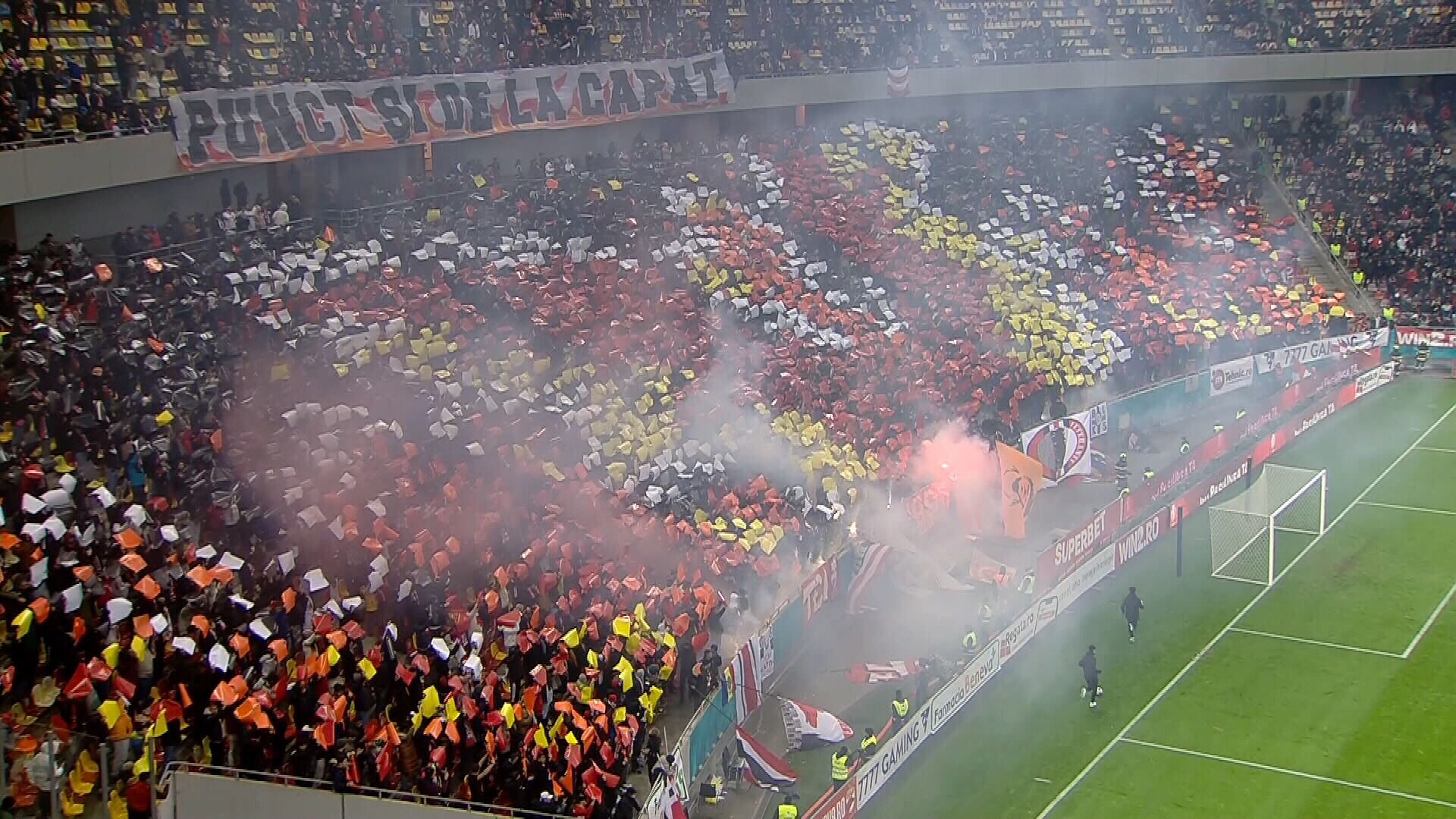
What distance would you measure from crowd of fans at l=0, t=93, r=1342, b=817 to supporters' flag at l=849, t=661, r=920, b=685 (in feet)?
5.12

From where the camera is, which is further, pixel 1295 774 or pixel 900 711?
pixel 1295 774

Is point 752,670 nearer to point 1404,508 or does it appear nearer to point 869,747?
point 869,747

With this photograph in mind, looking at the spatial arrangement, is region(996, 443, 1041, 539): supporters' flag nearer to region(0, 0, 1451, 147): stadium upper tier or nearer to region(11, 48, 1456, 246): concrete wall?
region(11, 48, 1456, 246): concrete wall

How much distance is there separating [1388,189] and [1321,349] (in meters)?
10.3

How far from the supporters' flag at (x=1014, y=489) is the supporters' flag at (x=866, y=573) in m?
3.47

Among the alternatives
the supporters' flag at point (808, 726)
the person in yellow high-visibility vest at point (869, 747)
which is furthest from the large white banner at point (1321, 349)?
the person in yellow high-visibility vest at point (869, 747)

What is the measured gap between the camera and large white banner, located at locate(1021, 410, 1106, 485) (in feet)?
93.4

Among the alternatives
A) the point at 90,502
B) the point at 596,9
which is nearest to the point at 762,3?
the point at 596,9

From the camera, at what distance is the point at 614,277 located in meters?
29.4

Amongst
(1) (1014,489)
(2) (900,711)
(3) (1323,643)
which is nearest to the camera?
(2) (900,711)

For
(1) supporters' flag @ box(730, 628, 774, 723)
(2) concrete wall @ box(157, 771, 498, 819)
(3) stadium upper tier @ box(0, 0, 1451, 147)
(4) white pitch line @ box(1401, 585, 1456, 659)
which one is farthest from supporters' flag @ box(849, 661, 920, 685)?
(3) stadium upper tier @ box(0, 0, 1451, 147)

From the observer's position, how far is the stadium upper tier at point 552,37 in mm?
23984

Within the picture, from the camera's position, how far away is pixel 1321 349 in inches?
1454

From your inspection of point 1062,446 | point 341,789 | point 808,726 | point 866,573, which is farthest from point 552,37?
point 341,789
